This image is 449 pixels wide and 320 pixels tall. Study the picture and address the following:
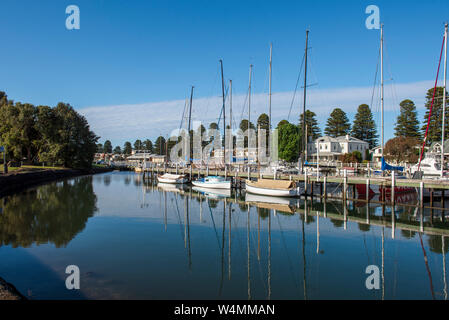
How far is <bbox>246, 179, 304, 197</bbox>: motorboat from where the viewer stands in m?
33.8

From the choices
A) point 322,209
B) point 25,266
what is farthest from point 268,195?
point 25,266

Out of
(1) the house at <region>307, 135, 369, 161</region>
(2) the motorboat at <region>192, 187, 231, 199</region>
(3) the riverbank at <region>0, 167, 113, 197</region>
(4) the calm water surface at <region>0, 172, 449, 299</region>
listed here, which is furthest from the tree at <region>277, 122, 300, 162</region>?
(4) the calm water surface at <region>0, 172, 449, 299</region>

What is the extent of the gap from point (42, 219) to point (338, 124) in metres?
88.8

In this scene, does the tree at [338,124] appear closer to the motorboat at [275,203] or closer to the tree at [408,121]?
the tree at [408,121]

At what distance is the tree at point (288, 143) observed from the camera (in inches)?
3216

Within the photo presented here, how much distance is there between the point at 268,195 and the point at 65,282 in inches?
1034

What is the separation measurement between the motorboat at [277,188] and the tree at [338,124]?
67642 mm

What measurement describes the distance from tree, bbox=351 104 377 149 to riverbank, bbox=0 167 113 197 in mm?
76086

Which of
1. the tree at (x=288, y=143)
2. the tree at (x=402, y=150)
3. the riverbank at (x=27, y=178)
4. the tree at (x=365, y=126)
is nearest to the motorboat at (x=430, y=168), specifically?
the tree at (x=402, y=150)

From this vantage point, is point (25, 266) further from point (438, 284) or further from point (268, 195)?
point (268, 195)

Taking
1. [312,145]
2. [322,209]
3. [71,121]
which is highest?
[71,121]

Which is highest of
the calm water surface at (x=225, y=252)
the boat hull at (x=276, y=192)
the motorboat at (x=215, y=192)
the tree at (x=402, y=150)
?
the tree at (x=402, y=150)
